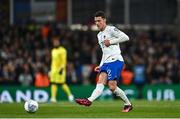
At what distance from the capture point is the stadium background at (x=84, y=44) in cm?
3064

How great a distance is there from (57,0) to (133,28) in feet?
12.9

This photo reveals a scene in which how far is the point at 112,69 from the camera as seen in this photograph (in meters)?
18.0

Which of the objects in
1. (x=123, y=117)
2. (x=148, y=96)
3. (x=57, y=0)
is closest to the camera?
(x=123, y=117)

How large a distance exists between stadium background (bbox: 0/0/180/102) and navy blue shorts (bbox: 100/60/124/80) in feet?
38.8

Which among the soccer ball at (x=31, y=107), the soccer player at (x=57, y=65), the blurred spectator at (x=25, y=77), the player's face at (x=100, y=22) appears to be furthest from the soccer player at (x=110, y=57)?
the blurred spectator at (x=25, y=77)

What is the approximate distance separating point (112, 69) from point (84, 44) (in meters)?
16.8

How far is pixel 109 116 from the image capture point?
55.0 ft

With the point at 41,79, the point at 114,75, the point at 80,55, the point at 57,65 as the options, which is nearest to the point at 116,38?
the point at 114,75

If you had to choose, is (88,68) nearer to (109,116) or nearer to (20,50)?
(20,50)

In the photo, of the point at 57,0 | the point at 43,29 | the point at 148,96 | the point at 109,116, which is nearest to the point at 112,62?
the point at 109,116

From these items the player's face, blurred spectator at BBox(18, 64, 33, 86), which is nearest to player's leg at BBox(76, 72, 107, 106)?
the player's face

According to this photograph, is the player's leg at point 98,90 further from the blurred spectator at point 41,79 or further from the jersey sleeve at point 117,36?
the blurred spectator at point 41,79

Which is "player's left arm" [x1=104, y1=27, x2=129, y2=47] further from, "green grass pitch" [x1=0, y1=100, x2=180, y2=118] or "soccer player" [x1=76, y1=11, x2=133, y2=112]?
"green grass pitch" [x1=0, y1=100, x2=180, y2=118]

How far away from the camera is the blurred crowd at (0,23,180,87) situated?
3095 cm
